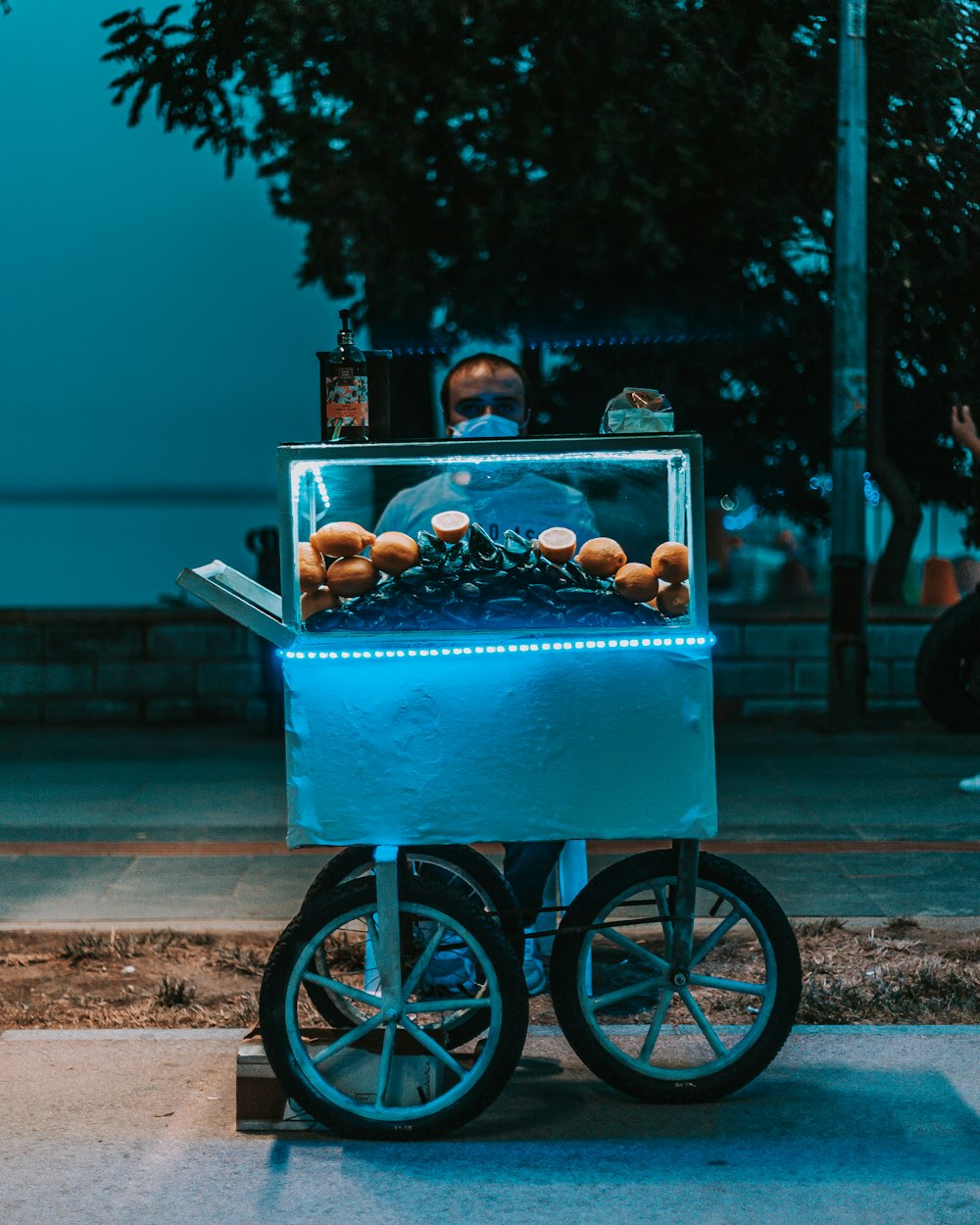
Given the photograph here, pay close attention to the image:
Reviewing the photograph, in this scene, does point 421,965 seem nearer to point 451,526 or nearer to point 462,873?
point 462,873

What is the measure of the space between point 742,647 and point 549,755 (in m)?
8.10

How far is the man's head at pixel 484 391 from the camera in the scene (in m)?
5.06

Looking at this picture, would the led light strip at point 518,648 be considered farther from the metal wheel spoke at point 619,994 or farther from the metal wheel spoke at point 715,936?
the metal wheel spoke at point 619,994

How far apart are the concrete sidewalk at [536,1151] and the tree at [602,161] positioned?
868 centimetres

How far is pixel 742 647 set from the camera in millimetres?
12031

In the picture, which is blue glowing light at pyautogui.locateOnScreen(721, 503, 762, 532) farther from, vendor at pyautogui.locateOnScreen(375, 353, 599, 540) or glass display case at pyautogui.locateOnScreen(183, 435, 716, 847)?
glass display case at pyautogui.locateOnScreen(183, 435, 716, 847)

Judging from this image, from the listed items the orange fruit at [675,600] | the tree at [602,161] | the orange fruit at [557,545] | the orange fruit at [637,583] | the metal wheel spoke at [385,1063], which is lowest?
the metal wheel spoke at [385,1063]

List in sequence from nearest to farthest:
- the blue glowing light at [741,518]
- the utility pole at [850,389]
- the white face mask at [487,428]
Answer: the white face mask at [487,428], the utility pole at [850,389], the blue glowing light at [741,518]

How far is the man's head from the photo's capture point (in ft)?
16.6

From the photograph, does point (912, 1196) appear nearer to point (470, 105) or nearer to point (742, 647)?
point (742, 647)

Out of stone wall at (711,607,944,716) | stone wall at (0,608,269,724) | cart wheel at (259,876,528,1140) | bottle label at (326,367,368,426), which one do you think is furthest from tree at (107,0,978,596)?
cart wheel at (259,876,528,1140)

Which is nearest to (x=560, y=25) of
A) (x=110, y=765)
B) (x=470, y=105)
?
(x=470, y=105)

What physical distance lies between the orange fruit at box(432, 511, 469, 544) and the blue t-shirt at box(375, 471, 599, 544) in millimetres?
234

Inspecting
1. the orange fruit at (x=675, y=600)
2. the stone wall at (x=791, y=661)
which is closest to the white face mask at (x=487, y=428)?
the orange fruit at (x=675, y=600)
